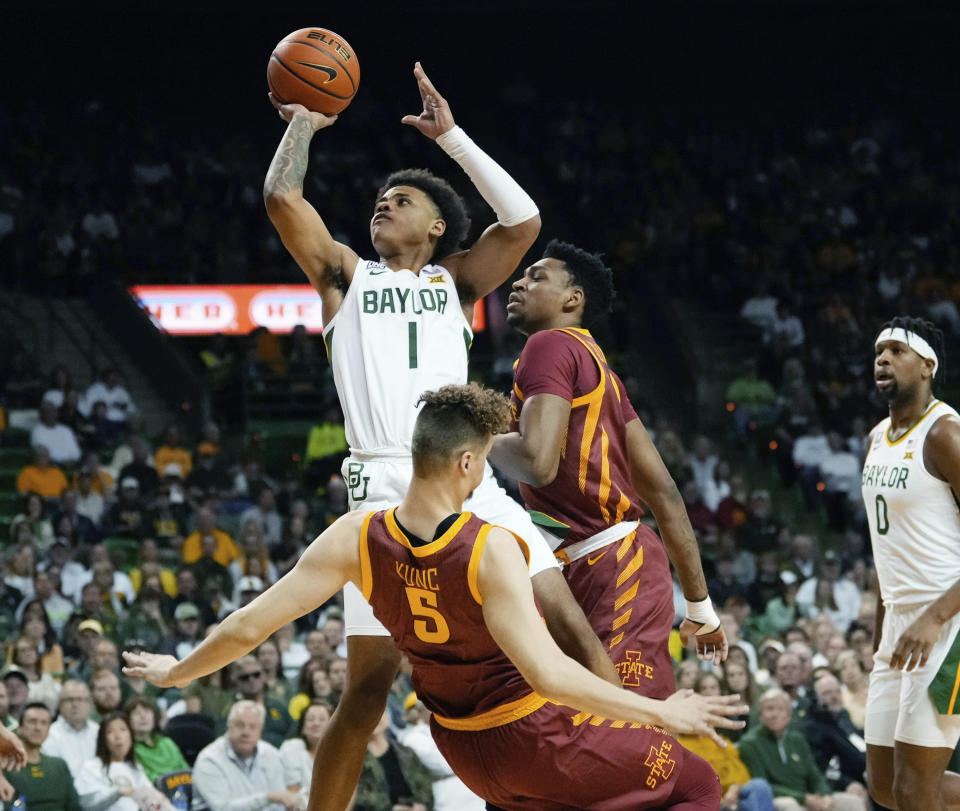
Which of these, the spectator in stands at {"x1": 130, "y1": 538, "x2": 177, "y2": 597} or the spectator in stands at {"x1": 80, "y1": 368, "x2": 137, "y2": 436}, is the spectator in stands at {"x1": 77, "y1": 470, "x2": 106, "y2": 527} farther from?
the spectator in stands at {"x1": 80, "y1": 368, "x2": 137, "y2": 436}

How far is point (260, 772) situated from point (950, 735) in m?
4.55

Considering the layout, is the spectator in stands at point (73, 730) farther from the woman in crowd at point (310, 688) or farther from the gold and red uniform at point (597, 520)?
the gold and red uniform at point (597, 520)

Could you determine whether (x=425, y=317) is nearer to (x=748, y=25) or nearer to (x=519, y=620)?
(x=519, y=620)

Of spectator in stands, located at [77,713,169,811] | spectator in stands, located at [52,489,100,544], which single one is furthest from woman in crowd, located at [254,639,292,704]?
spectator in stands, located at [52,489,100,544]

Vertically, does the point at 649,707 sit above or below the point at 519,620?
below

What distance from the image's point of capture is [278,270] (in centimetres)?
1909

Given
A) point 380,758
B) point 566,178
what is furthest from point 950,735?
point 566,178

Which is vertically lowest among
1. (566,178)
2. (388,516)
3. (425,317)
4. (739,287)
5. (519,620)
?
(519,620)

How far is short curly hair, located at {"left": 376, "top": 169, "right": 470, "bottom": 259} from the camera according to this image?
209 inches

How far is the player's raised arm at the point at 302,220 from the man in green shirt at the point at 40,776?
14.1 feet

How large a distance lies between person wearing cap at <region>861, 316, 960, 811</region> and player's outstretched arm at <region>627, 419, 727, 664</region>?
2.66ft

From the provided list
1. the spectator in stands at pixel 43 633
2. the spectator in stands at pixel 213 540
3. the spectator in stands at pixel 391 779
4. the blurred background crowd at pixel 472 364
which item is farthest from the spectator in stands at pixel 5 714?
the spectator in stands at pixel 213 540

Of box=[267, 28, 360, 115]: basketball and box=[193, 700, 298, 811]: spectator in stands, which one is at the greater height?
box=[267, 28, 360, 115]: basketball

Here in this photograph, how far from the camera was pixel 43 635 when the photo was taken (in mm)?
10406
